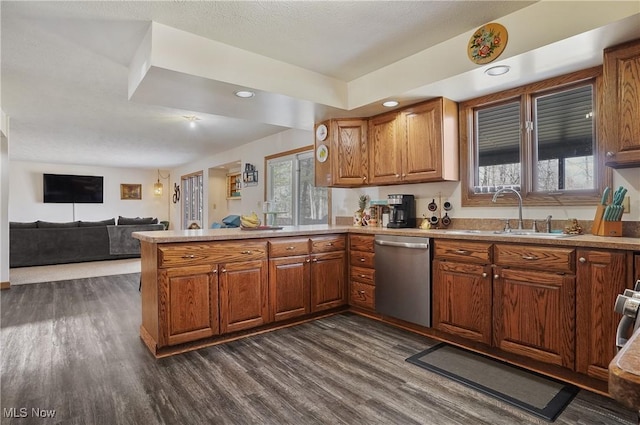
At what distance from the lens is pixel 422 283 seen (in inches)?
116

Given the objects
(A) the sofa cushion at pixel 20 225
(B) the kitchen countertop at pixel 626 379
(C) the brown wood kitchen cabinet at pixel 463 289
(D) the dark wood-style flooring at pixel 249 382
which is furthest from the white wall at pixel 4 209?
(B) the kitchen countertop at pixel 626 379

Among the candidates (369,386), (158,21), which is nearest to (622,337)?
(369,386)

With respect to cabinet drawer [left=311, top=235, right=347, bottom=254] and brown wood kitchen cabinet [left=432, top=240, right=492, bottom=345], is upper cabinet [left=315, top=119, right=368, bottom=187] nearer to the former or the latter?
cabinet drawer [left=311, top=235, right=347, bottom=254]

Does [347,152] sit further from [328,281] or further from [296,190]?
[296,190]

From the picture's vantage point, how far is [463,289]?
2678 mm

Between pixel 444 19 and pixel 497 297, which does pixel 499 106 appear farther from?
pixel 497 297

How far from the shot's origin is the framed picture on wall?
10594 millimetres

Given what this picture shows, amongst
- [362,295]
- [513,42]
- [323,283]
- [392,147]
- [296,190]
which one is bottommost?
[362,295]

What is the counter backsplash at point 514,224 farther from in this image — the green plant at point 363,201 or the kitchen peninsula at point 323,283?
the green plant at point 363,201

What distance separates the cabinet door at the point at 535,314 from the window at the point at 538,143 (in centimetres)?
80

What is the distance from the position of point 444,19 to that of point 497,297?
1.99 m

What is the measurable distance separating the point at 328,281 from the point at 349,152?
1.42 metres

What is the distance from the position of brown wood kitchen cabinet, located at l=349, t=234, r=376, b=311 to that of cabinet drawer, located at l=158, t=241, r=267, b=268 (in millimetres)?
983

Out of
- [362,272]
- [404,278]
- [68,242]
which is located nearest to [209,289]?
[362,272]
